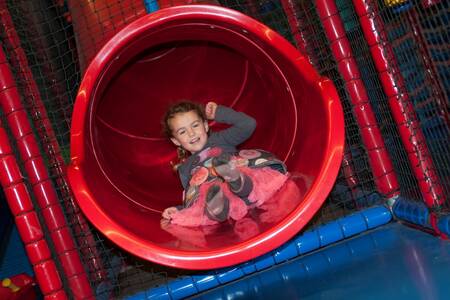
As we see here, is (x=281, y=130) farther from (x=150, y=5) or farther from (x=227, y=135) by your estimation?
(x=150, y=5)

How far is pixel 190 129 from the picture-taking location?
7.55 ft

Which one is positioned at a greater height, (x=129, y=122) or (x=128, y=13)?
(x=128, y=13)

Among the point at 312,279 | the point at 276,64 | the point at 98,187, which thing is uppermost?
the point at 276,64

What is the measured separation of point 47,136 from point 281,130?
42.9 inches

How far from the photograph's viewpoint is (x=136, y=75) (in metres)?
2.58

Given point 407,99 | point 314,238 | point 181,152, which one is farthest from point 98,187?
point 407,99

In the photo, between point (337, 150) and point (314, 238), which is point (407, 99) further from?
point (314, 238)

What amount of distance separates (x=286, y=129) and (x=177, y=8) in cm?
82

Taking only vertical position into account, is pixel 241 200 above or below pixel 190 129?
below

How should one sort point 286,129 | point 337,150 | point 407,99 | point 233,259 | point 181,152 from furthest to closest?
point 181,152 → point 286,129 → point 407,99 → point 337,150 → point 233,259

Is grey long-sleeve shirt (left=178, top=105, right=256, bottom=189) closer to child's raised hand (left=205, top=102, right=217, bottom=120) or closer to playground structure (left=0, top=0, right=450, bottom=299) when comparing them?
child's raised hand (left=205, top=102, right=217, bottom=120)

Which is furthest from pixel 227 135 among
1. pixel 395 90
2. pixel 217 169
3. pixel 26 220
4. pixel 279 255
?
pixel 26 220

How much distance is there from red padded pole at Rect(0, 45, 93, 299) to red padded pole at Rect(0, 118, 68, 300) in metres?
0.14

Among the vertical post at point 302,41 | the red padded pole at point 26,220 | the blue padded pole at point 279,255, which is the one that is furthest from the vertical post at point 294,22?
the red padded pole at point 26,220
